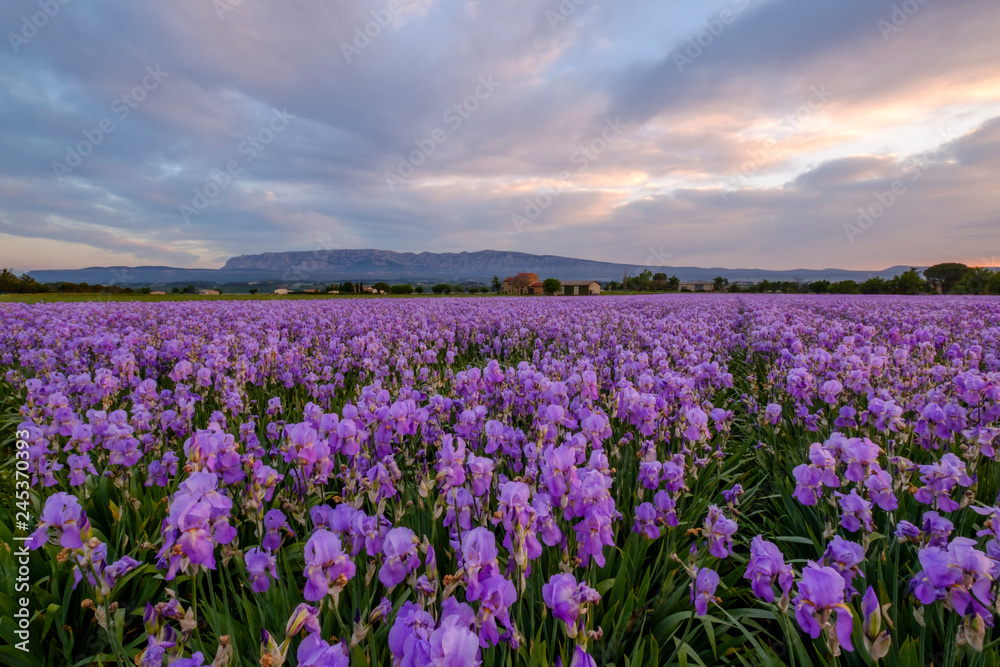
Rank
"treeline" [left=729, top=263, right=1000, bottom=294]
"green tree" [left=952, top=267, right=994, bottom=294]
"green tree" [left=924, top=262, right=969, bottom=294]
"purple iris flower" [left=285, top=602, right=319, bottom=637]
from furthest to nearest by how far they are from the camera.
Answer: "green tree" [left=924, top=262, right=969, bottom=294]
"treeline" [left=729, top=263, right=1000, bottom=294]
"green tree" [left=952, top=267, right=994, bottom=294]
"purple iris flower" [left=285, top=602, right=319, bottom=637]

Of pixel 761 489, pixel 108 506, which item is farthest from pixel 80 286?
pixel 761 489

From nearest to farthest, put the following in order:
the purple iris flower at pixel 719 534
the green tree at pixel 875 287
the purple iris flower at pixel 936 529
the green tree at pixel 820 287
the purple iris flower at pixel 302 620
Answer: the purple iris flower at pixel 302 620
the purple iris flower at pixel 936 529
the purple iris flower at pixel 719 534
the green tree at pixel 875 287
the green tree at pixel 820 287

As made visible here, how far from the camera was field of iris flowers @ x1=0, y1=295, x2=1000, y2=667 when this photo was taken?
1.43 m

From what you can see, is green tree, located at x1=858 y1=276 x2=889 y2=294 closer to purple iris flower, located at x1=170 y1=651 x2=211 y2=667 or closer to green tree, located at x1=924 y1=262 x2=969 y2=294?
green tree, located at x1=924 y1=262 x2=969 y2=294

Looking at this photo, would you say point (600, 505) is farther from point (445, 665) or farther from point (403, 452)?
point (403, 452)

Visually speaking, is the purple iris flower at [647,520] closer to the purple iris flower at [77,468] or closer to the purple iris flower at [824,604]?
the purple iris flower at [824,604]

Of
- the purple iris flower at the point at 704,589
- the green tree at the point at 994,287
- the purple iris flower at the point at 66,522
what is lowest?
the purple iris flower at the point at 704,589

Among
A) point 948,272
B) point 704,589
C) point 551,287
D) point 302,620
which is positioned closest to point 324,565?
point 302,620

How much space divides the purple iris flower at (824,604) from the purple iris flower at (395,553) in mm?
1264

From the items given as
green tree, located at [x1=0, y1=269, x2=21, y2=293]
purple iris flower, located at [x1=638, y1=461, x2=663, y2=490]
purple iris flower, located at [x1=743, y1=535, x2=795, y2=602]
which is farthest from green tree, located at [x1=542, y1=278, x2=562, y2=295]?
purple iris flower, located at [x1=743, y1=535, x2=795, y2=602]

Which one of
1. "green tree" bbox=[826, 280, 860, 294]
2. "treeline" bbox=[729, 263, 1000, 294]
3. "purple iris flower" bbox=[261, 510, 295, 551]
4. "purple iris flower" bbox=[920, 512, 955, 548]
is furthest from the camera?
"green tree" bbox=[826, 280, 860, 294]

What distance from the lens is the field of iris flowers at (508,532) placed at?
56.3 inches

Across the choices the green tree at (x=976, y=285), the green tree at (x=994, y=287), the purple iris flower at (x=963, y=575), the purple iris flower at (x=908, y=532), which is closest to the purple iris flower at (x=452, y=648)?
the purple iris flower at (x=963, y=575)

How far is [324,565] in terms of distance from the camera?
4.74 feet
